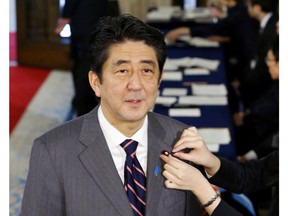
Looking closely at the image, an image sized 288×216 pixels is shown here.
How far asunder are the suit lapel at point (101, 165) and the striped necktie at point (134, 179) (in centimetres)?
3

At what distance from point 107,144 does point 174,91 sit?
3491 millimetres

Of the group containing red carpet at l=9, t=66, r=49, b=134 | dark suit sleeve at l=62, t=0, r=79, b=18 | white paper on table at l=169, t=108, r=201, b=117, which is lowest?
red carpet at l=9, t=66, r=49, b=134

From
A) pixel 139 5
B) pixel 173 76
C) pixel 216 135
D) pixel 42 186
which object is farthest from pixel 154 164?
pixel 139 5

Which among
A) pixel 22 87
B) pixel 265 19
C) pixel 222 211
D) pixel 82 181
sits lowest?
pixel 22 87

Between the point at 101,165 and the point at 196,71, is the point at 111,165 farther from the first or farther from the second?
the point at 196,71

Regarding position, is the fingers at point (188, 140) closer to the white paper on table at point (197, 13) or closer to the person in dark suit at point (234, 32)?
the person in dark suit at point (234, 32)

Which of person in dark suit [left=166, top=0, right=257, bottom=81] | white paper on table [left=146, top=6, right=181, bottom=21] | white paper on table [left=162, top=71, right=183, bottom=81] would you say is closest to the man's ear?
white paper on table [left=162, top=71, right=183, bottom=81]

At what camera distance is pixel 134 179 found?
71.1 inches

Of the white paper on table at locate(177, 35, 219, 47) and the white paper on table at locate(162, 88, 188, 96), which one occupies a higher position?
the white paper on table at locate(177, 35, 219, 47)

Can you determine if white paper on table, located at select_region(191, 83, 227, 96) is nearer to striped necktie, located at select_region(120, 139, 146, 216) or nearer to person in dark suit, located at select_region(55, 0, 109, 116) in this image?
person in dark suit, located at select_region(55, 0, 109, 116)

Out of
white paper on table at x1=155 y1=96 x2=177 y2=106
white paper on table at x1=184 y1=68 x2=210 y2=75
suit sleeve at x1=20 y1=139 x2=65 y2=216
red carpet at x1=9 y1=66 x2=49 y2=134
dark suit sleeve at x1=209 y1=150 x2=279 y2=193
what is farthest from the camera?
red carpet at x1=9 y1=66 x2=49 y2=134

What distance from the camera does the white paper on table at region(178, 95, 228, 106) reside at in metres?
4.96

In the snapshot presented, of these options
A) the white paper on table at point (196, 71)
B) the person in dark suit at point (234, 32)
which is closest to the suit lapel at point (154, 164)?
the white paper on table at point (196, 71)
